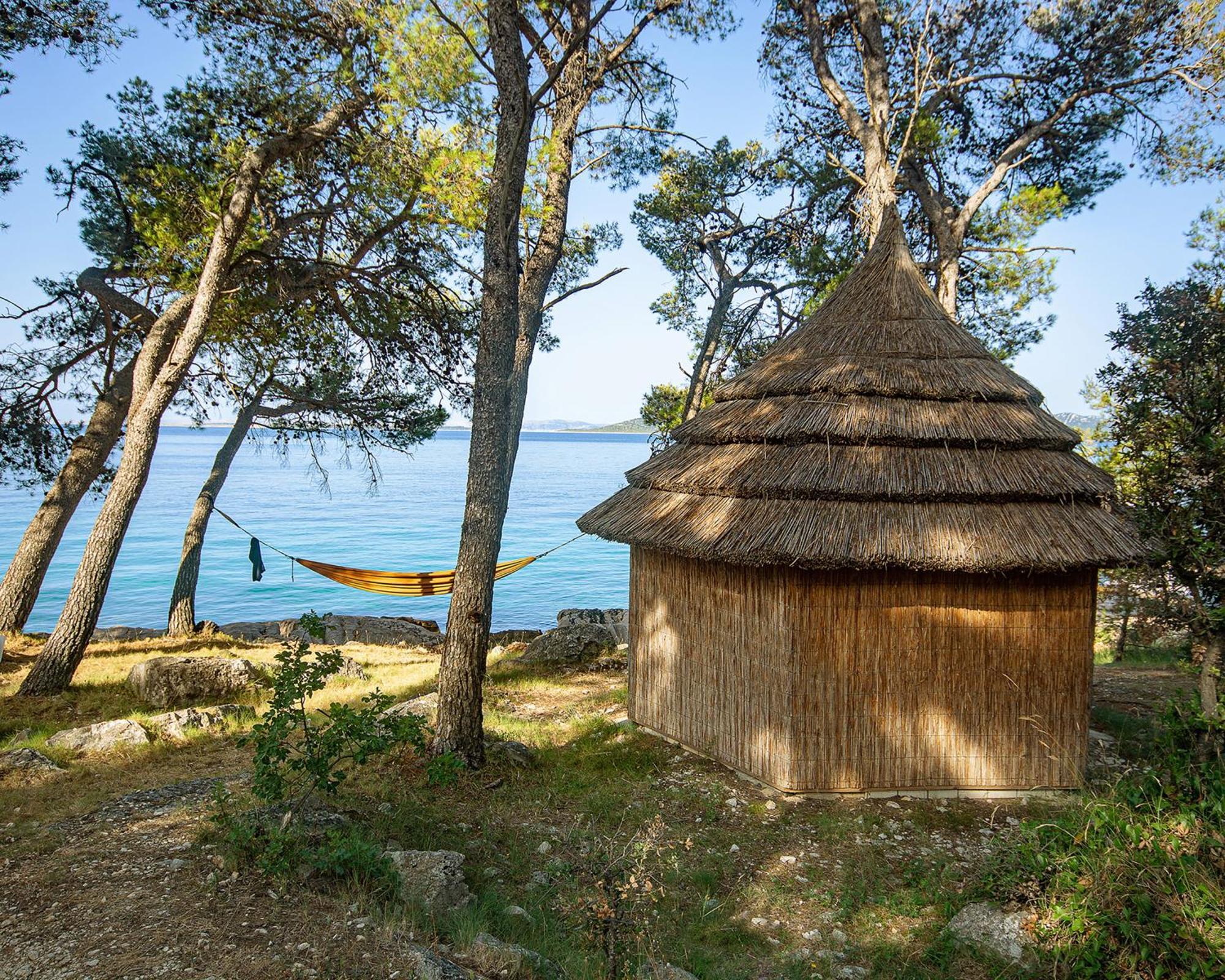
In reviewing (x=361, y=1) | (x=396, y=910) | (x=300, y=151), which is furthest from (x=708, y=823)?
(x=361, y=1)

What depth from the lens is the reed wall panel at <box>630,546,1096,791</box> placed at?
196 inches

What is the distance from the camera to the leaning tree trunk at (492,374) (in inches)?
211

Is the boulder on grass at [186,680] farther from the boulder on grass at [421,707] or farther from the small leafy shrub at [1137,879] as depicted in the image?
the small leafy shrub at [1137,879]

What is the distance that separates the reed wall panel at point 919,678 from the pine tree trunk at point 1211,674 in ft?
2.24

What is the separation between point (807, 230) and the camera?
1112cm

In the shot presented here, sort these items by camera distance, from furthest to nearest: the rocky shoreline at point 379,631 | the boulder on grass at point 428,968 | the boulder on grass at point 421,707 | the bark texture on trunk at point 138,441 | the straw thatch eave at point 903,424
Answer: the rocky shoreline at point 379,631
the bark texture on trunk at point 138,441
the boulder on grass at point 421,707
the straw thatch eave at point 903,424
the boulder on grass at point 428,968

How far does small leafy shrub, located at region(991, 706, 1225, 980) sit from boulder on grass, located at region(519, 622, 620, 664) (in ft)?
19.7

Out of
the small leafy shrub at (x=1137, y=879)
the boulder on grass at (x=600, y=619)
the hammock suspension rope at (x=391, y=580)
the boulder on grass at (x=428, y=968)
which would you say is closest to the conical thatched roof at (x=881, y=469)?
the small leafy shrub at (x=1137, y=879)

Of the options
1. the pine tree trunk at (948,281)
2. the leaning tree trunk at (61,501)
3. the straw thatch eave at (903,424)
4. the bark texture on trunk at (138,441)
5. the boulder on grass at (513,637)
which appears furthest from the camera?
the boulder on grass at (513,637)

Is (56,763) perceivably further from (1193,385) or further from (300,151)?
(1193,385)

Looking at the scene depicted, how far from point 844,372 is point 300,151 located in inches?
228

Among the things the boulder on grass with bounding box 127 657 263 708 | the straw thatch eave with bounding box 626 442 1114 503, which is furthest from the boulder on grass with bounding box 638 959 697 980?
the boulder on grass with bounding box 127 657 263 708

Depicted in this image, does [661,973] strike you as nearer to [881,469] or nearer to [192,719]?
[881,469]

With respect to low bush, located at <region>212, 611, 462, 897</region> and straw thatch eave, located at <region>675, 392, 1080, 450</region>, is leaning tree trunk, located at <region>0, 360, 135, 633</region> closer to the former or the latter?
low bush, located at <region>212, 611, 462, 897</region>
